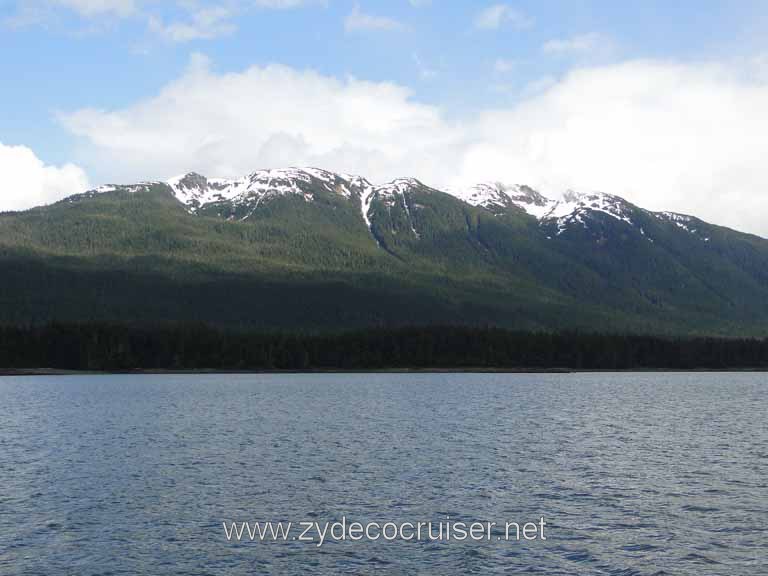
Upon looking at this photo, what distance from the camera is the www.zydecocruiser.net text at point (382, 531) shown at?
4084 centimetres

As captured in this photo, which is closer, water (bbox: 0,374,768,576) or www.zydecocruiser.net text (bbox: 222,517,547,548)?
water (bbox: 0,374,768,576)

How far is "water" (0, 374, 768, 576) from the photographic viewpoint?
123 feet

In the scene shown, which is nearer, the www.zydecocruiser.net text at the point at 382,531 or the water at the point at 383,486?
the water at the point at 383,486

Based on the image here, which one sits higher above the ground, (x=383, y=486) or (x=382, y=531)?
(x=383, y=486)

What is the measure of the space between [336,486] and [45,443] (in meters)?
37.1

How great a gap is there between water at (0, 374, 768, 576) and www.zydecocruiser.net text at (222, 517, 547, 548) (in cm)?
94

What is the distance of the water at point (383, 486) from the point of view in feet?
123

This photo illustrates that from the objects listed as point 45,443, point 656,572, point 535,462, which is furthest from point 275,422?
point 656,572

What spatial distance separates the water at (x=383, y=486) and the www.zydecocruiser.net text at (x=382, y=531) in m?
0.94

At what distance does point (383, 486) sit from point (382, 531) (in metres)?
11.7

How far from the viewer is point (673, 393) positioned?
153875mm

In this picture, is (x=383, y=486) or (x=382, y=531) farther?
(x=383, y=486)

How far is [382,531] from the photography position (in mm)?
42250

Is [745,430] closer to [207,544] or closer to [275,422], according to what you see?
[275,422]
